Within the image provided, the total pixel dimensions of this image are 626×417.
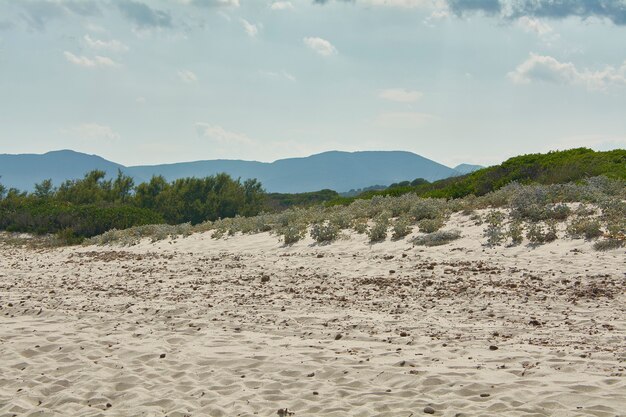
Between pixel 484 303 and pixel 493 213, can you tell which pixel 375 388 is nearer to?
pixel 484 303

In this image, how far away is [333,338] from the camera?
8641 mm

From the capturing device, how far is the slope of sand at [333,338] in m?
6.26

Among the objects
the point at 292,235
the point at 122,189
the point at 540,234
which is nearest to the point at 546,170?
the point at 540,234

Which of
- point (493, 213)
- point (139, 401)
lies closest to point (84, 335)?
point (139, 401)

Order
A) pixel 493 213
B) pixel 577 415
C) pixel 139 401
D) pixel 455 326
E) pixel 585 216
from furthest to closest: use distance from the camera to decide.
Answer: pixel 493 213
pixel 585 216
pixel 455 326
pixel 139 401
pixel 577 415

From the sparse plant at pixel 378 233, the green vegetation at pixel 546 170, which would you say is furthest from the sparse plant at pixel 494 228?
the green vegetation at pixel 546 170

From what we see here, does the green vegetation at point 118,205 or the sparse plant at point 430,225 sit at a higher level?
the green vegetation at point 118,205

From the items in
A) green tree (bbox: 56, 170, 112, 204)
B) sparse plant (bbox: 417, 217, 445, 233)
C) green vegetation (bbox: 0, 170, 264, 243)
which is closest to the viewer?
sparse plant (bbox: 417, 217, 445, 233)

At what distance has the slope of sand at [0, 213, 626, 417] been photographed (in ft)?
20.5

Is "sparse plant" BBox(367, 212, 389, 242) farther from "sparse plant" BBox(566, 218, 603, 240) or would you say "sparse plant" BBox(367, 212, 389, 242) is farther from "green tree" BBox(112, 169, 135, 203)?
"green tree" BBox(112, 169, 135, 203)

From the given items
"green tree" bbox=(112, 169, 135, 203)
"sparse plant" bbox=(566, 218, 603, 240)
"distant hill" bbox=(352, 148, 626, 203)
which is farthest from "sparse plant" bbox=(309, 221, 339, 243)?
"green tree" bbox=(112, 169, 135, 203)

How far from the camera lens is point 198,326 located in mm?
9609

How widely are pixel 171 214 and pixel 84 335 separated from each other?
93.4 ft

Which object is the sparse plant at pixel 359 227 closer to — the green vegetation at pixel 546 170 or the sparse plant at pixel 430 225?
the sparse plant at pixel 430 225
